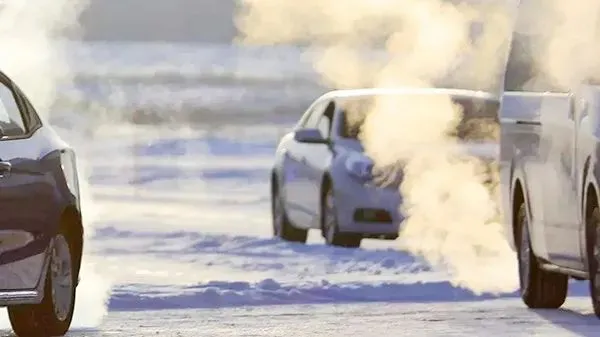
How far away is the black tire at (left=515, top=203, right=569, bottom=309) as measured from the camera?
16094 millimetres

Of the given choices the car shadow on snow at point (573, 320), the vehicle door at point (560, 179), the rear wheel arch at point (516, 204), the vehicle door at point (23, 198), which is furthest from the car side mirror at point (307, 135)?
the vehicle door at point (23, 198)

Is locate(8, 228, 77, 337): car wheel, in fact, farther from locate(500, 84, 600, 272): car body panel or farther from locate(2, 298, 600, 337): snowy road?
locate(500, 84, 600, 272): car body panel

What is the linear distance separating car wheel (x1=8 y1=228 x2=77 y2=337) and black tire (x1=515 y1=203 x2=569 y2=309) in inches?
133

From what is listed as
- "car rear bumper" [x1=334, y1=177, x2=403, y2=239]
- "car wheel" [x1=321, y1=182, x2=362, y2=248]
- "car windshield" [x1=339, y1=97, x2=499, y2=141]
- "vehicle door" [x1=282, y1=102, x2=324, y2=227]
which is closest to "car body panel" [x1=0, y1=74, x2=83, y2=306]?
"car rear bumper" [x1=334, y1=177, x2=403, y2=239]

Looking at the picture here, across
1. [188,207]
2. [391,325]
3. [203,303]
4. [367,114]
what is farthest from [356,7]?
[188,207]

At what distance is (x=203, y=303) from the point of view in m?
19.1

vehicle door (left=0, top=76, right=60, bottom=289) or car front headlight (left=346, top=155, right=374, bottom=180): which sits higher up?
vehicle door (left=0, top=76, right=60, bottom=289)

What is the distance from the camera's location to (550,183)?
15.1m

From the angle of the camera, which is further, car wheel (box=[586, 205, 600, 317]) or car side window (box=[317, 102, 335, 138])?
car side window (box=[317, 102, 335, 138])

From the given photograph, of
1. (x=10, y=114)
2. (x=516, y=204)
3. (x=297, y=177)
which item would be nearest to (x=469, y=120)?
(x=297, y=177)

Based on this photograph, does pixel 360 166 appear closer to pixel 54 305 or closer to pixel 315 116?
pixel 315 116

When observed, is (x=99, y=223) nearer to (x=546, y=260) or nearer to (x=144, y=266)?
(x=144, y=266)

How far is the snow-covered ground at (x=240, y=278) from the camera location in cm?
1485

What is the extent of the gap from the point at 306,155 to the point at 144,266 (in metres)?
2.50
